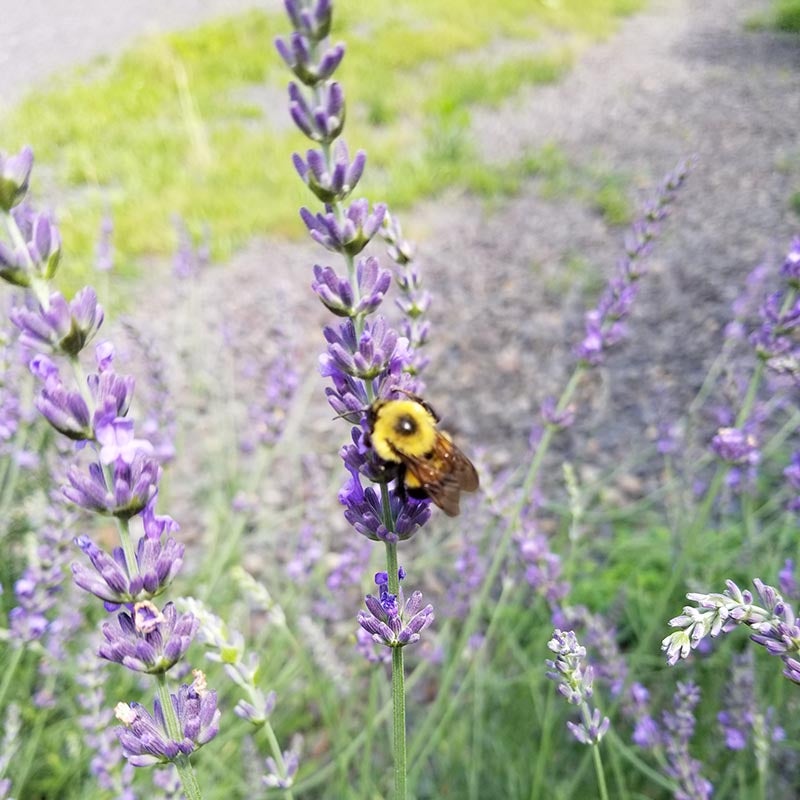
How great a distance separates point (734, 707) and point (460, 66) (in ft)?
27.4

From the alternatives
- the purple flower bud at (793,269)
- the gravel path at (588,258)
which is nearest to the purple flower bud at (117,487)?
the purple flower bud at (793,269)

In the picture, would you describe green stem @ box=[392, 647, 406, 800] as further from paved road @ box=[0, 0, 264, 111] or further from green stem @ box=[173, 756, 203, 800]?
paved road @ box=[0, 0, 264, 111]

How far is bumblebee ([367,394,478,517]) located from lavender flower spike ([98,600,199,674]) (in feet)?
0.88

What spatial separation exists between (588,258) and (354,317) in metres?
4.38

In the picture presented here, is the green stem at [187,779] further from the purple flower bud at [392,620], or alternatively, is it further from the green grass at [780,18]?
the green grass at [780,18]

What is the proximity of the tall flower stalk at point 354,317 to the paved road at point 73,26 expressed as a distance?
8635 millimetres

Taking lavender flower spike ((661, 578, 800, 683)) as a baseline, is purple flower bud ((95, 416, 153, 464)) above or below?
above

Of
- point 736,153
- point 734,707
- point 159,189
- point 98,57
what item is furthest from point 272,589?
point 98,57

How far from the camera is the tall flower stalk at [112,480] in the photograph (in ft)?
2.02

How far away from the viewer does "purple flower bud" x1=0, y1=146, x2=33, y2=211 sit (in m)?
0.57

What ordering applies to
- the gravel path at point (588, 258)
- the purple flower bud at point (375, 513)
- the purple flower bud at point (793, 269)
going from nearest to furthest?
the purple flower bud at point (375, 513) → the purple flower bud at point (793, 269) → the gravel path at point (588, 258)

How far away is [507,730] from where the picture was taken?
2.07 m

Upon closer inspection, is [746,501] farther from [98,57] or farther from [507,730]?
[98,57]

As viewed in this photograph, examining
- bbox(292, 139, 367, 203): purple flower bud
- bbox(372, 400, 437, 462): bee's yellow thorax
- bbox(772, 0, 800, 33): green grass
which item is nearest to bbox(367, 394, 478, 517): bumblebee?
bbox(372, 400, 437, 462): bee's yellow thorax
